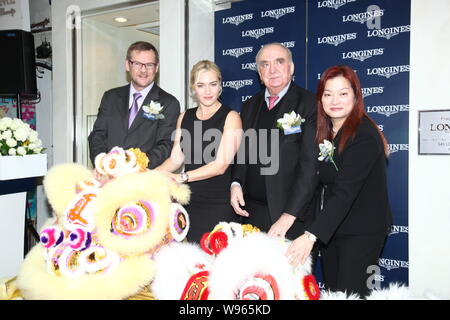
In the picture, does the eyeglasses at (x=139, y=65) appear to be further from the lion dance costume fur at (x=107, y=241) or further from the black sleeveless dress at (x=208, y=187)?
the lion dance costume fur at (x=107, y=241)

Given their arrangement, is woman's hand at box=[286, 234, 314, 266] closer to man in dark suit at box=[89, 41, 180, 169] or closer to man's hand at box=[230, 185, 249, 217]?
man's hand at box=[230, 185, 249, 217]

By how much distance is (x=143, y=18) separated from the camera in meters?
4.66

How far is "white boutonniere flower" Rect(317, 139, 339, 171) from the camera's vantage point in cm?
194

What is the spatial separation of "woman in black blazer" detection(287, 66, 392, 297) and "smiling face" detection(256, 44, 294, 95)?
408 millimetres

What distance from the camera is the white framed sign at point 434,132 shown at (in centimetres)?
294

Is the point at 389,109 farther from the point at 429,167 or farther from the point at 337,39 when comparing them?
the point at 337,39

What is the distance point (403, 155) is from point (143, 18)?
10.7 ft

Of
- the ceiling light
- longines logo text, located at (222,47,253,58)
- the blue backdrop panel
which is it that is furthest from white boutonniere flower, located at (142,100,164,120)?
the ceiling light

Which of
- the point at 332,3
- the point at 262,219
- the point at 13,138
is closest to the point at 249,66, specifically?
the point at 332,3

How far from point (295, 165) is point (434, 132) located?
139 cm

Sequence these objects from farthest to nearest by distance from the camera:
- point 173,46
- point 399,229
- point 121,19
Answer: point 121,19
point 173,46
point 399,229

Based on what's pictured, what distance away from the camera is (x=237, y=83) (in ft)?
12.9

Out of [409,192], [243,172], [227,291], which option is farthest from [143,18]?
[227,291]

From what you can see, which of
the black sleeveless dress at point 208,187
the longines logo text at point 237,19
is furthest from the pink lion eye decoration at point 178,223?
the longines logo text at point 237,19
